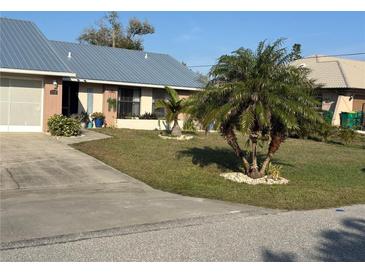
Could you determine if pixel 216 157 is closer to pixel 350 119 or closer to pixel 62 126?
pixel 62 126

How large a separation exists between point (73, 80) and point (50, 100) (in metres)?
3.02

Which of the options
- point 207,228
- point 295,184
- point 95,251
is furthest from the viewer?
point 295,184

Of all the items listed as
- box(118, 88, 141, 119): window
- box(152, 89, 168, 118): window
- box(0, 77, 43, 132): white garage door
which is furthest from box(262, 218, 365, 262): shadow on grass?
box(152, 89, 168, 118): window

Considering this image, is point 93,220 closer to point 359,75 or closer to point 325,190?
point 325,190

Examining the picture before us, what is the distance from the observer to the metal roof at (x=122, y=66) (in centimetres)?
2367

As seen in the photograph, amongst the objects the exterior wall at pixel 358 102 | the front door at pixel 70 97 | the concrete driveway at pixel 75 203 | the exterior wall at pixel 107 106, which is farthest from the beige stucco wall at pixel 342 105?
the concrete driveway at pixel 75 203

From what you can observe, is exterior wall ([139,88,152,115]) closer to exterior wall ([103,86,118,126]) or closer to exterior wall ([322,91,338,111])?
exterior wall ([103,86,118,126])

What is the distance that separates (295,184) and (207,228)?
4964 mm

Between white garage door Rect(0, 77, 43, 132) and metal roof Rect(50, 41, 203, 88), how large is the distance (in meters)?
3.32

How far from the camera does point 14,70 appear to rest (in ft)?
58.7

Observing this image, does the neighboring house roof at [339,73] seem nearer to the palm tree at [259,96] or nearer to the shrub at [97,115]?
the shrub at [97,115]

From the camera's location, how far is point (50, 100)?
19.3 metres

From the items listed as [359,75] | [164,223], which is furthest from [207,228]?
[359,75]

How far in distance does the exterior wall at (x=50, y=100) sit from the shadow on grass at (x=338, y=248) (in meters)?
14.5
